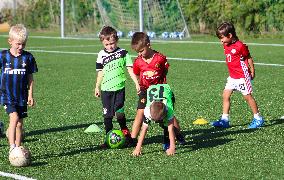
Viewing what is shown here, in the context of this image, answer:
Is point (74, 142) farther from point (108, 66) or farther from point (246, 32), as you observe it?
point (246, 32)

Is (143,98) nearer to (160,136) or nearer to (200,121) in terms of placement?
(160,136)

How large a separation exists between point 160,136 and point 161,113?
1425mm

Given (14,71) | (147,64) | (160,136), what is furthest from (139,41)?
(160,136)

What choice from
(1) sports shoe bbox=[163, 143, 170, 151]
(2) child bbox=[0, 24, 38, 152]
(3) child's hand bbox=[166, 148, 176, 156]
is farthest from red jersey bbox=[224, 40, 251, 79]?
(2) child bbox=[0, 24, 38, 152]

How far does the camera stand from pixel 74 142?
9.94m

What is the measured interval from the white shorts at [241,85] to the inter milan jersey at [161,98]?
223cm

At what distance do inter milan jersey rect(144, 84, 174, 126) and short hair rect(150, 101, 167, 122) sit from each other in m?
0.14

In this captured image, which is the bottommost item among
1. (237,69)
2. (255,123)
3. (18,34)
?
(255,123)

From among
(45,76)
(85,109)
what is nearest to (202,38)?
(45,76)

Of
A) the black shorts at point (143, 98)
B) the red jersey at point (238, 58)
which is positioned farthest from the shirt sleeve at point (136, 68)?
the red jersey at point (238, 58)

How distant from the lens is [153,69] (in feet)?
30.2

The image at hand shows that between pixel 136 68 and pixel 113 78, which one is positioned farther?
pixel 113 78

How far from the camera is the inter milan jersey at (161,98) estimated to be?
9036mm

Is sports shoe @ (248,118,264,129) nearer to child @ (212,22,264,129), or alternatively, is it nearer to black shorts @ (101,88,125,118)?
child @ (212,22,264,129)
